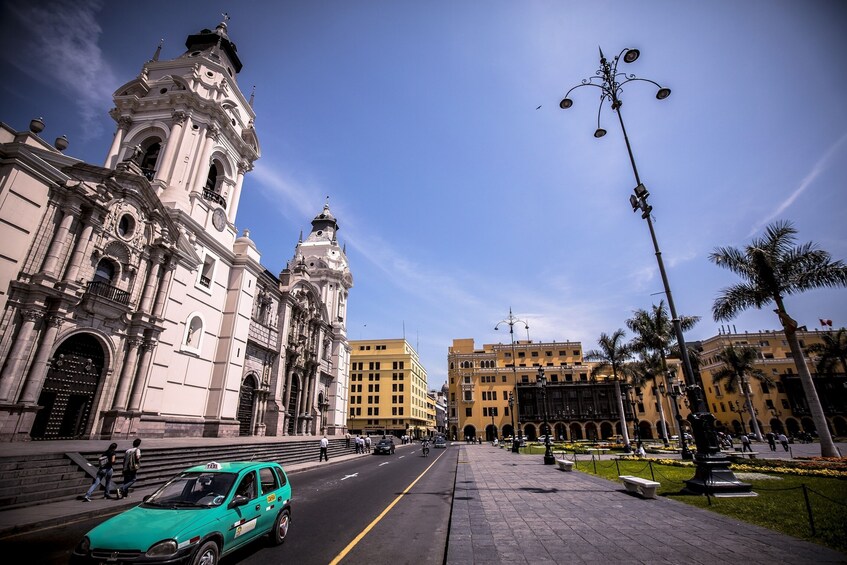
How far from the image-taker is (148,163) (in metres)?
24.0

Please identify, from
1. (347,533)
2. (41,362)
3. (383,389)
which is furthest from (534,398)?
(41,362)

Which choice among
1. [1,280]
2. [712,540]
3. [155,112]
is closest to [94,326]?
[1,280]

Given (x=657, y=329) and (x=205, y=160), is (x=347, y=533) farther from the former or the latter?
(x=657, y=329)

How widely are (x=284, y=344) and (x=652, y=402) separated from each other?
204ft

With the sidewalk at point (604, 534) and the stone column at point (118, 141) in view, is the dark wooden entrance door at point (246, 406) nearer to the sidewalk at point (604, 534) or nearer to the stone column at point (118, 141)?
the stone column at point (118, 141)

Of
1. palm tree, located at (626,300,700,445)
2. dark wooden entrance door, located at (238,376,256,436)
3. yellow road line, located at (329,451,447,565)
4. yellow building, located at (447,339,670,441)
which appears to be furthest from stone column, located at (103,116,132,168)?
yellow building, located at (447,339,670,441)

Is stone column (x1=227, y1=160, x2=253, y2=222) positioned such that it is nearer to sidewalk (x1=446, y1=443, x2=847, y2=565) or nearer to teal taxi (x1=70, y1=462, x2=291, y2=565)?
teal taxi (x1=70, y1=462, x2=291, y2=565)

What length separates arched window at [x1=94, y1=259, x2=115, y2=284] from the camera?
16.6m

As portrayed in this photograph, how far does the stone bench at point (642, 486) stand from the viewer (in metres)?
10.3

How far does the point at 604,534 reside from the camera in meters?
7.05

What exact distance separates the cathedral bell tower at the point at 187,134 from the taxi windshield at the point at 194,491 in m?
19.6

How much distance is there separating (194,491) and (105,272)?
54.1 ft

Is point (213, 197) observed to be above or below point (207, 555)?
above

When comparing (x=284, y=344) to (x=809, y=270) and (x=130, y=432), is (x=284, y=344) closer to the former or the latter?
(x=130, y=432)
